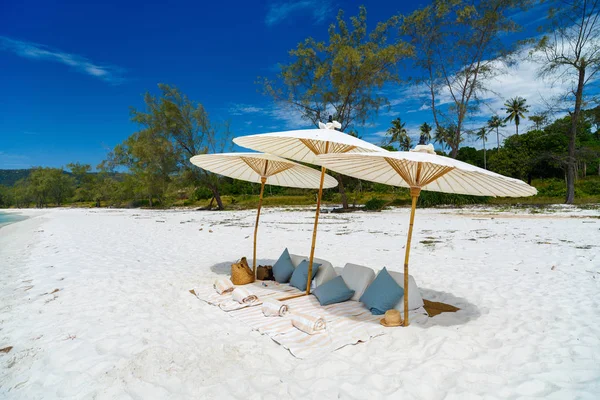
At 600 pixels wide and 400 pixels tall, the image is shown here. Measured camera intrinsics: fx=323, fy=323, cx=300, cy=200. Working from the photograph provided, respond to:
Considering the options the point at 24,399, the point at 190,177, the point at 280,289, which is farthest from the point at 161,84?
the point at 24,399

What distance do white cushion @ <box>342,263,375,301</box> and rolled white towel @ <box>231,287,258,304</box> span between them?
1445 millimetres

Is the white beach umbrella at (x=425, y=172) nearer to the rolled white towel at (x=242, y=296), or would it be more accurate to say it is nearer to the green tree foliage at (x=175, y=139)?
the rolled white towel at (x=242, y=296)

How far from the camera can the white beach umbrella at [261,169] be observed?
215 inches

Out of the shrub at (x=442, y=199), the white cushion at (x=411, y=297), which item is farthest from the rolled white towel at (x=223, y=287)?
the shrub at (x=442, y=199)

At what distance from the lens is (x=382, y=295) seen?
4.31 m

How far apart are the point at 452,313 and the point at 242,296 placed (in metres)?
2.88

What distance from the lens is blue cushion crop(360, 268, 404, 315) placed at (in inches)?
168

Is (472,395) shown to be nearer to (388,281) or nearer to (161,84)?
(388,281)

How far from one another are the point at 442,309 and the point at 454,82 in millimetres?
21130

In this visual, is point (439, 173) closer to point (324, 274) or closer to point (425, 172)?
point (425, 172)

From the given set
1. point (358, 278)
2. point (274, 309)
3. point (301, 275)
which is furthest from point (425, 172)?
point (301, 275)

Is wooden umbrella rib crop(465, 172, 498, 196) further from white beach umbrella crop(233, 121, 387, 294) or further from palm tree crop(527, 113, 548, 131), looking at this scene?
palm tree crop(527, 113, 548, 131)

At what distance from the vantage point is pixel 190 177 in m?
27.5

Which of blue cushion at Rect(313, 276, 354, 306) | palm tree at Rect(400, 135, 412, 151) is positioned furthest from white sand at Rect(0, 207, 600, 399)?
palm tree at Rect(400, 135, 412, 151)
